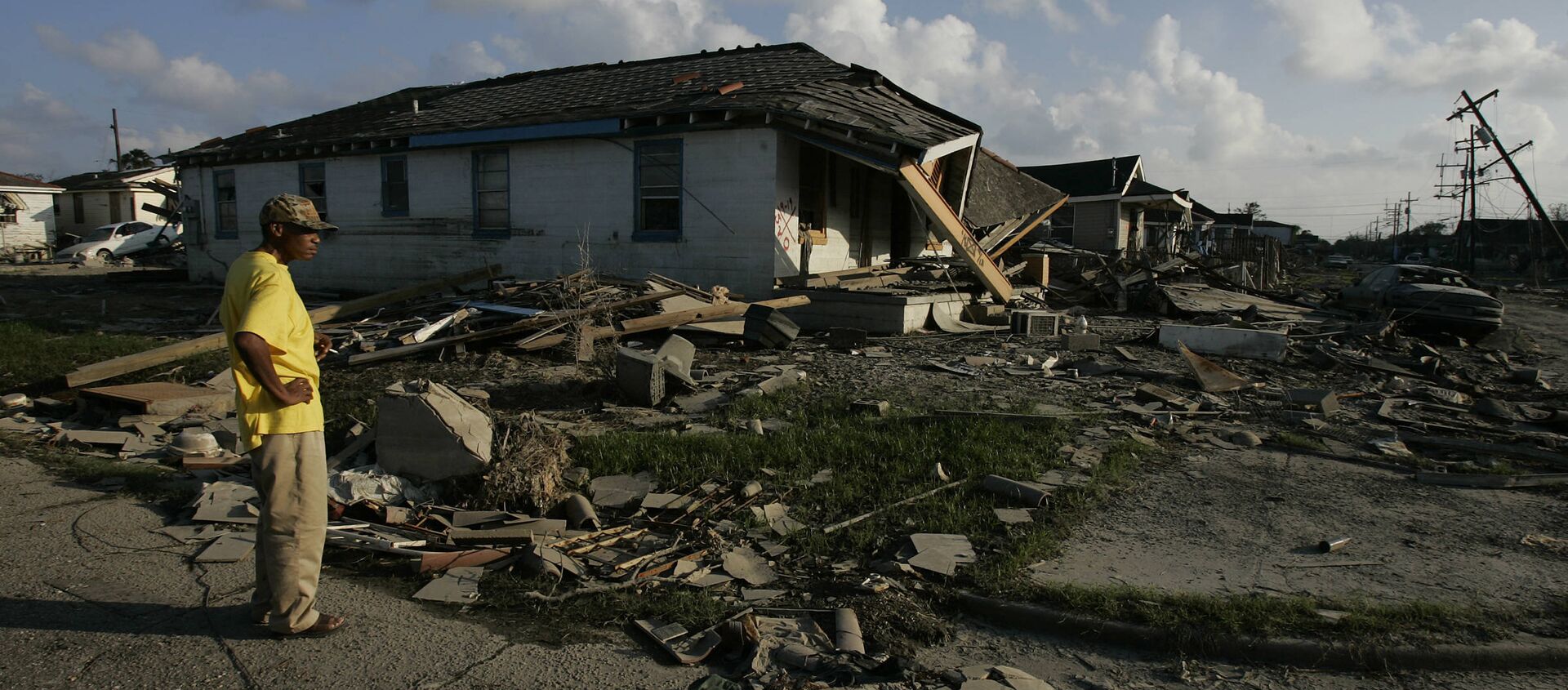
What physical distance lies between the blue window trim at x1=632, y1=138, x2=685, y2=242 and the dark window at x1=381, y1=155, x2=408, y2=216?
19.3ft

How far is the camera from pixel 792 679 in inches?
133

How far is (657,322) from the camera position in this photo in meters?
10.8

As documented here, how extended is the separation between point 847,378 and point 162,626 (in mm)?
6692

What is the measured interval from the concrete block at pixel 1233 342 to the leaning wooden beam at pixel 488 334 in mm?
7786

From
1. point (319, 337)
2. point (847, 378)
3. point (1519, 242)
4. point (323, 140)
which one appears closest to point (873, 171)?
point (847, 378)

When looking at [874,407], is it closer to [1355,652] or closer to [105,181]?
[1355,652]

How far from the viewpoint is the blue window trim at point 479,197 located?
52.3 feet

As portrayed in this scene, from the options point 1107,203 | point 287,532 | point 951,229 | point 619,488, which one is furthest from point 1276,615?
point 1107,203

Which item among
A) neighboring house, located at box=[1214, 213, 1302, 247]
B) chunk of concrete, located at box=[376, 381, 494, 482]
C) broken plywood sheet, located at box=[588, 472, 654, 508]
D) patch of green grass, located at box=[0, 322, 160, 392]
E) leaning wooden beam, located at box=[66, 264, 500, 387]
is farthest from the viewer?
neighboring house, located at box=[1214, 213, 1302, 247]

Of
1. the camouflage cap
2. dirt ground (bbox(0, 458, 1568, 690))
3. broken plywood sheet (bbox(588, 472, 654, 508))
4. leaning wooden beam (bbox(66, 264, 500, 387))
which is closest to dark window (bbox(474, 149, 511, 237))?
leaning wooden beam (bbox(66, 264, 500, 387))

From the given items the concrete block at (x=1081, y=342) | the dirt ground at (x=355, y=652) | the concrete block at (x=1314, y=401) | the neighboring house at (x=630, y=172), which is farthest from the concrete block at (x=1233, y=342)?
the dirt ground at (x=355, y=652)

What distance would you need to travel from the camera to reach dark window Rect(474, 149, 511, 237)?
1602 centimetres

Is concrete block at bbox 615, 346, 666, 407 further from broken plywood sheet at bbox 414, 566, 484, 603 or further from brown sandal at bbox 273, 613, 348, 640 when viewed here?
brown sandal at bbox 273, 613, 348, 640

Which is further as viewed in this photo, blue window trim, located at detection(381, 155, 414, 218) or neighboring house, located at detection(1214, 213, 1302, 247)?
neighboring house, located at detection(1214, 213, 1302, 247)
